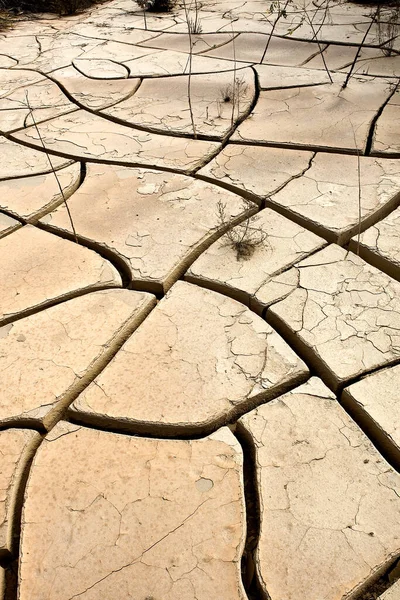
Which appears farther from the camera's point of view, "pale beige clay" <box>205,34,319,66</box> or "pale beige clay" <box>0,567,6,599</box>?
"pale beige clay" <box>205,34,319,66</box>

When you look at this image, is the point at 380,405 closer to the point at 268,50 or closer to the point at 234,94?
the point at 234,94

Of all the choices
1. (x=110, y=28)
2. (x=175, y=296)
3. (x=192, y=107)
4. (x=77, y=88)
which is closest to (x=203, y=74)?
(x=192, y=107)

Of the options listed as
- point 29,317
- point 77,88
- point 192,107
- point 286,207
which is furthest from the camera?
point 77,88

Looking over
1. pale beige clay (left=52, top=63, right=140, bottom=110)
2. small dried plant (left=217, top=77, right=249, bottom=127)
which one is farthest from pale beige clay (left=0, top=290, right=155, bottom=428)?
pale beige clay (left=52, top=63, right=140, bottom=110)

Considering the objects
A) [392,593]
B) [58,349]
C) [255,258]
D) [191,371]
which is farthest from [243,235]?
[392,593]

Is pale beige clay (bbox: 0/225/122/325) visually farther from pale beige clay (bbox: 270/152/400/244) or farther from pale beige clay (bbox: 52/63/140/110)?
pale beige clay (bbox: 52/63/140/110)

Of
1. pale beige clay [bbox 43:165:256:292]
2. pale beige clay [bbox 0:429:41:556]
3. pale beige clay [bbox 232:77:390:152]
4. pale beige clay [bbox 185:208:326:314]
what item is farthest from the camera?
pale beige clay [bbox 232:77:390:152]

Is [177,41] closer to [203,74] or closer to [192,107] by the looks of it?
[203,74]
